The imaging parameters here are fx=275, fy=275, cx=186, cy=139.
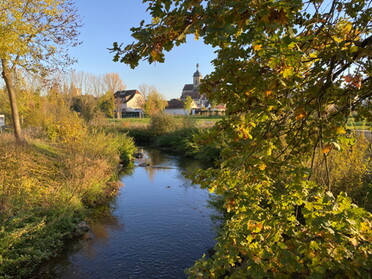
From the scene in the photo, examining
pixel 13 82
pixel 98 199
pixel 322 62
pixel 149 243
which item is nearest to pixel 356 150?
pixel 322 62

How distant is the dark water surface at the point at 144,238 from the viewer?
604 cm

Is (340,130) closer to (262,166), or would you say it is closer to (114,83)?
(262,166)

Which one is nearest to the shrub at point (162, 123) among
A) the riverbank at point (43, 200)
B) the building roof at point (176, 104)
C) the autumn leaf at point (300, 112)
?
the riverbank at point (43, 200)

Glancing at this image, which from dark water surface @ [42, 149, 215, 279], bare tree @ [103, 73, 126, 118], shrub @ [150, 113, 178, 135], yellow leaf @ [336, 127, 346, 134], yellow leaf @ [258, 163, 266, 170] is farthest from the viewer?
bare tree @ [103, 73, 126, 118]

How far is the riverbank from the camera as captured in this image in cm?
546

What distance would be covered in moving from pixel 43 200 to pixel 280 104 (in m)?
7.10

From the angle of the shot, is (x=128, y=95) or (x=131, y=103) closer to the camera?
(x=131, y=103)

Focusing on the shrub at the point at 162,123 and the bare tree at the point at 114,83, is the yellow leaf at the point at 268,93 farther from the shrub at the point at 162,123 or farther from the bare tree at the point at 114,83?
the bare tree at the point at 114,83

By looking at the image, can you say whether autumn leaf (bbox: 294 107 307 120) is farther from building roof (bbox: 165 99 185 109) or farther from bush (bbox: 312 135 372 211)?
building roof (bbox: 165 99 185 109)

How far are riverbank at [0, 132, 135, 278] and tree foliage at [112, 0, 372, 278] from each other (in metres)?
4.58

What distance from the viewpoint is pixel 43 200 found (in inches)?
285

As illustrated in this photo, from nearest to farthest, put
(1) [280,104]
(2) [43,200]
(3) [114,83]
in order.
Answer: (1) [280,104], (2) [43,200], (3) [114,83]

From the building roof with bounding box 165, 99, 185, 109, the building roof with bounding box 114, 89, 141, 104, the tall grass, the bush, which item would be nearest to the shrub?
the tall grass

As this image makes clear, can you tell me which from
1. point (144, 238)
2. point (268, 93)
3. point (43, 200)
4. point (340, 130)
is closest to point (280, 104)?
point (268, 93)
